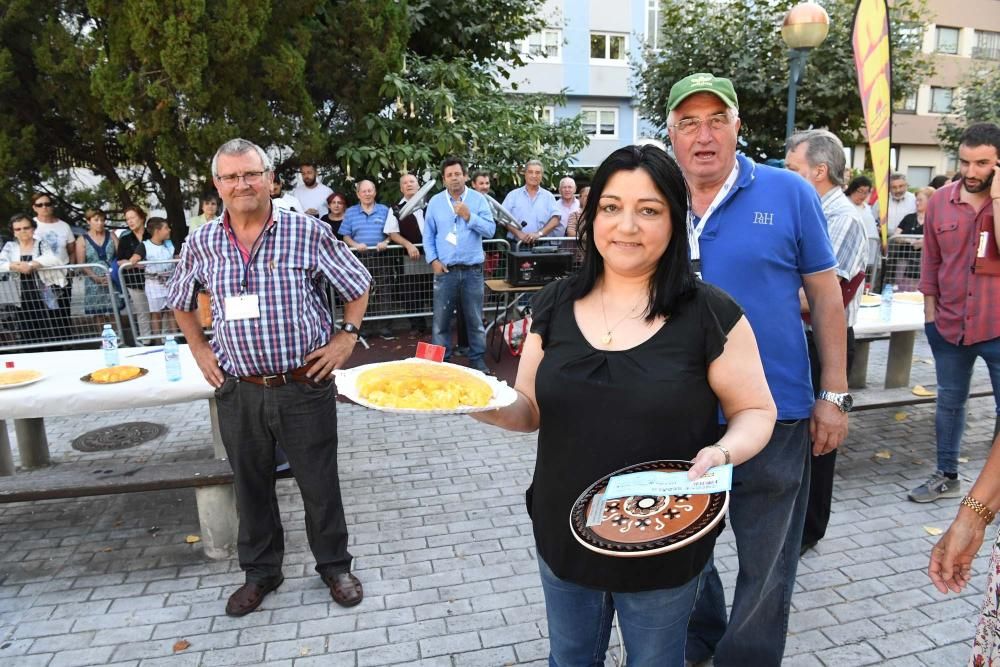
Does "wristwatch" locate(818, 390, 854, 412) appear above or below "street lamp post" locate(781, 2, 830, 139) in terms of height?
below

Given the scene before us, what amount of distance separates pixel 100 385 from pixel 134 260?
4.51m

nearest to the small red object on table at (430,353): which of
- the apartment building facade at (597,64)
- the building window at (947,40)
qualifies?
the apartment building facade at (597,64)

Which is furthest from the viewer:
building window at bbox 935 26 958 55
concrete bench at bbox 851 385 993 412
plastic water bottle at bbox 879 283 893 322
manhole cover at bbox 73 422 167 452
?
building window at bbox 935 26 958 55

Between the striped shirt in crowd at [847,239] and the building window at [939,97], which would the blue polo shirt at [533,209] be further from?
the building window at [939,97]

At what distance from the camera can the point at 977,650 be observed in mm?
1787

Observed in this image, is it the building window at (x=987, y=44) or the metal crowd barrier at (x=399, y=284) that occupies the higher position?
the building window at (x=987, y=44)

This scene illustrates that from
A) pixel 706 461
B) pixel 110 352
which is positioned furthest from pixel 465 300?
pixel 706 461

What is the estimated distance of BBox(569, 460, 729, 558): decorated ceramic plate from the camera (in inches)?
66.7

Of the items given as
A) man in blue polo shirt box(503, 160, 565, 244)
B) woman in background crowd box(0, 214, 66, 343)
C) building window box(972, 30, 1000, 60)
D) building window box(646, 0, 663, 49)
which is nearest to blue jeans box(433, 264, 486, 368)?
man in blue polo shirt box(503, 160, 565, 244)

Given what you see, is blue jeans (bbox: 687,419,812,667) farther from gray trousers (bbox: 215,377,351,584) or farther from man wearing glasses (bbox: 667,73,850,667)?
gray trousers (bbox: 215,377,351,584)

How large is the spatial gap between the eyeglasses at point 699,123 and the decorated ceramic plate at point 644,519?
1.25m

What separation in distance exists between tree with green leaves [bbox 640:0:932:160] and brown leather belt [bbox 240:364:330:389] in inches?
559

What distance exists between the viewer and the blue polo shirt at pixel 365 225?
8836 mm

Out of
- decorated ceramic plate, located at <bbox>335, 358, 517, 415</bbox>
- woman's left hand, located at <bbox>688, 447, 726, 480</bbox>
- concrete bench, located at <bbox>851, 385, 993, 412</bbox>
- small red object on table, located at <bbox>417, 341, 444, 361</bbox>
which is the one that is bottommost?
concrete bench, located at <bbox>851, 385, 993, 412</bbox>
